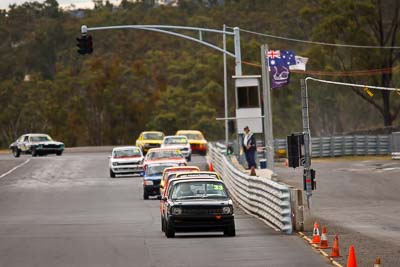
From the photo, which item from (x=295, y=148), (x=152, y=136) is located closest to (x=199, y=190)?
(x=295, y=148)

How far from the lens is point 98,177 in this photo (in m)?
51.2

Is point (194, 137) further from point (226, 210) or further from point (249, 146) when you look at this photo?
point (226, 210)

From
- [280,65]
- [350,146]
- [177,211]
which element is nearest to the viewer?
[177,211]

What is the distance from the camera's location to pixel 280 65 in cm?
4016

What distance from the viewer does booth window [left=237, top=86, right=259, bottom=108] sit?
4506 cm

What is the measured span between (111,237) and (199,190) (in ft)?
6.97

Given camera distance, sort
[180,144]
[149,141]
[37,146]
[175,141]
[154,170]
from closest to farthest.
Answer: [154,170]
[180,144]
[175,141]
[149,141]
[37,146]

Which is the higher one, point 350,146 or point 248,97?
point 248,97

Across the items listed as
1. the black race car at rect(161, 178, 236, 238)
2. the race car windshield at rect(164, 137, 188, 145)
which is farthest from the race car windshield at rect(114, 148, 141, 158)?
the black race car at rect(161, 178, 236, 238)

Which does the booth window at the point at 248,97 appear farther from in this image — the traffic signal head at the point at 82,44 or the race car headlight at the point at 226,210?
the race car headlight at the point at 226,210

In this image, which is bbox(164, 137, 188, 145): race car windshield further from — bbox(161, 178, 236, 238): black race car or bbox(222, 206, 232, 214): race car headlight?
bbox(222, 206, 232, 214): race car headlight

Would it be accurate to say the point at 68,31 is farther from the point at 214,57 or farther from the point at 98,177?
the point at 98,177

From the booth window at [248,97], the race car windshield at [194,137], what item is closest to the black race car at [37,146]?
the race car windshield at [194,137]

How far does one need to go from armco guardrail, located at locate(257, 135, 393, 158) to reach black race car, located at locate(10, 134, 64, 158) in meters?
16.6
